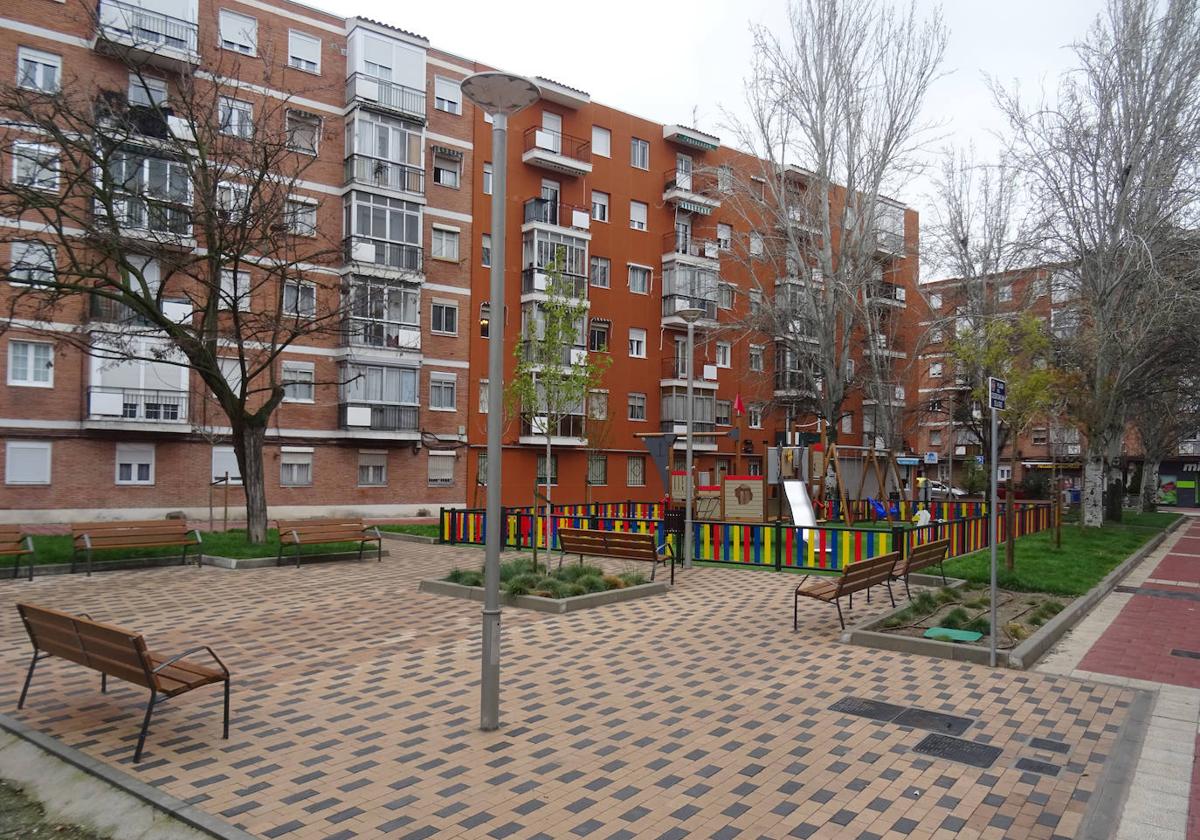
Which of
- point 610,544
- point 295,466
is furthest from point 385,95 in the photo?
point 610,544

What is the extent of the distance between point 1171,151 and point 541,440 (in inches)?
917

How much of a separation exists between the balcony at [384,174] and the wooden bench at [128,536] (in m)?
18.9

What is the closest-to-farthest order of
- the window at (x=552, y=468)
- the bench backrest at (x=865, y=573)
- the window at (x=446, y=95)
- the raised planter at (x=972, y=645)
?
the raised planter at (x=972, y=645), the bench backrest at (x=865, y=573), the window at (x=446, y=95), the window at (x=552, y=468)

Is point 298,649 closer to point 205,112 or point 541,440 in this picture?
point 205,112

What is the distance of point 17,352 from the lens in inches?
1002

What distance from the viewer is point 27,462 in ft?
83.3

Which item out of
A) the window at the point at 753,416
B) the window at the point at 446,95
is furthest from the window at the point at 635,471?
the window at the point at 446,95

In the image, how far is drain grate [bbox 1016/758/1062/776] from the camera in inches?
212

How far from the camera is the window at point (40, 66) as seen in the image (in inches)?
1003

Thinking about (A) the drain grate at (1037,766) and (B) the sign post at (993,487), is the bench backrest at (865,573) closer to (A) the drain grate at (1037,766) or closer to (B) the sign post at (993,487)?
(B) the sign post at (993,487)

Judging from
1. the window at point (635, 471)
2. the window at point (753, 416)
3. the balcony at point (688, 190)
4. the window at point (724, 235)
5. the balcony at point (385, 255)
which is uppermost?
the balcony at point (688, 190)

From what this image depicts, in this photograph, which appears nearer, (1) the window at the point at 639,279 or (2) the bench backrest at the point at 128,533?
(2) the bench backrest at the point at 128,533

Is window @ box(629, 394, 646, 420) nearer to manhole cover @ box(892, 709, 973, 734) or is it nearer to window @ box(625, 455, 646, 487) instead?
window @ box(625, 455, 646, 487)

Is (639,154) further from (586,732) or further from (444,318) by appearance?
(586,732)
